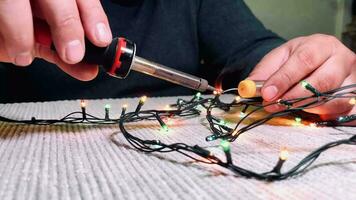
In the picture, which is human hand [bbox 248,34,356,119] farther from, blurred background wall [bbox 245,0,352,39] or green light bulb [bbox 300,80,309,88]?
blurred background wall [bbox 245,0,352,39]

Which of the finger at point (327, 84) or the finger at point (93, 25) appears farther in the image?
the finger at point (327, 84)

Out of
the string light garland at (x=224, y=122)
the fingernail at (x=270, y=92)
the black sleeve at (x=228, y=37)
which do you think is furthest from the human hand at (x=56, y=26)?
the black sleeve at (x=228, y=37)

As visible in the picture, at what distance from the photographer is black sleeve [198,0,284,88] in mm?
923

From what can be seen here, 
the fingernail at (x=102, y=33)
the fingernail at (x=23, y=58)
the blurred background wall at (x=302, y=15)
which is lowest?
the fingernail at (x=23, y=58)

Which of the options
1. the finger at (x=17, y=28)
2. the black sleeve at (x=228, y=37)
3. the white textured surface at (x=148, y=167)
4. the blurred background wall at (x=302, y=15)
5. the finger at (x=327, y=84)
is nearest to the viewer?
the white textured surface at (x=148, y=167)

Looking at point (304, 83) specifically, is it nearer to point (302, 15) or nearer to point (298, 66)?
point (298, 66)

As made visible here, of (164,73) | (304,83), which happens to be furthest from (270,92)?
(164,73)

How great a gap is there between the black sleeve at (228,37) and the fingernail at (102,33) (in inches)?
20.3

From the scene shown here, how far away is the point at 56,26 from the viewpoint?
1.29 feet

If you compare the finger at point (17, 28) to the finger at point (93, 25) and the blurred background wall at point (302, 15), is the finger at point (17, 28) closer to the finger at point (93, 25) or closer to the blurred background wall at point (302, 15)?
the finger at point (93, 25)

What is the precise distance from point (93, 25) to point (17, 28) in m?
0.08

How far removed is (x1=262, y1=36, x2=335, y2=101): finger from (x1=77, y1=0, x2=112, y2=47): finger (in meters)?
0.23

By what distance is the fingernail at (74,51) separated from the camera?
0.40 m

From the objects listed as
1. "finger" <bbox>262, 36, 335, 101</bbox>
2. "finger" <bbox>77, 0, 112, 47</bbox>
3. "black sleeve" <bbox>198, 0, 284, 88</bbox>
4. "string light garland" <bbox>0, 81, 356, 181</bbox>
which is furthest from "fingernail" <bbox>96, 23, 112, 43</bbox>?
"black sleeve" <bbox>198, 0, 284, 88</bbox>
